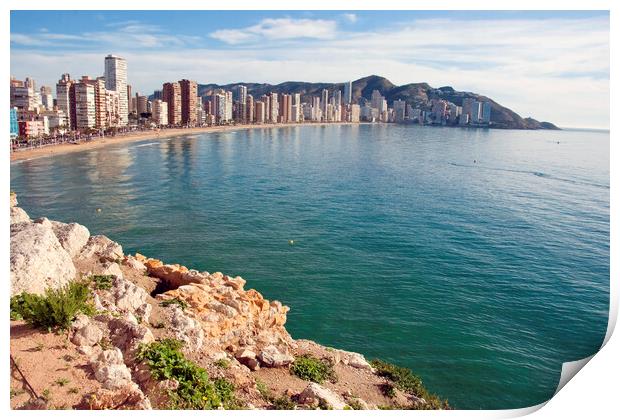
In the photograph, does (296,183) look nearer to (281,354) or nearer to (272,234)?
(272,234)

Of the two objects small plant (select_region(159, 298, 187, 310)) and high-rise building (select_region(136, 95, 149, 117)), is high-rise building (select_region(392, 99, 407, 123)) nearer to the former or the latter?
high-rise building (select_region(136, 95, 149, 117))

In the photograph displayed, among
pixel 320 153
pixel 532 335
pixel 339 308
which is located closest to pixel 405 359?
pixel 339 308

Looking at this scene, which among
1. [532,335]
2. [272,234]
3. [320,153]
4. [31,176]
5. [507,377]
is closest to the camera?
[507,377]

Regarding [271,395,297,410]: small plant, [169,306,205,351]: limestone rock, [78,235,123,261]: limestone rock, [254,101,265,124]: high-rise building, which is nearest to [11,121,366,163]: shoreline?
[254,101,265,124]: high-rise building

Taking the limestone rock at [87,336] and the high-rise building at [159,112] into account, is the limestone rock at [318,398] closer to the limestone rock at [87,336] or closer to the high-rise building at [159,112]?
the limestone rock at [87,336]

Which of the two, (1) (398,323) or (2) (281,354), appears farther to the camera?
(1) (398,323)
